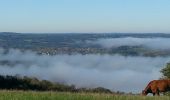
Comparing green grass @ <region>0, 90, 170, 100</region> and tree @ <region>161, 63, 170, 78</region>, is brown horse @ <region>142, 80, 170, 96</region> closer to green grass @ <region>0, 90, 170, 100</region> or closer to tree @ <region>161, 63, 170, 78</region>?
green grass @ <region>0, 90, 170, 100</region>

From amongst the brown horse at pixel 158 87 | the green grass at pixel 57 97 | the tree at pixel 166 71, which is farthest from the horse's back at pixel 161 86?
the tree at pixel 166 71

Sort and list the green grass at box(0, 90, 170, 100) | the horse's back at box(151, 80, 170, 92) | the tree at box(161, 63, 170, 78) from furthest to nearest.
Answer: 1. the tree at box(161, 63, 170, 78)
2. the horse's back at box(151, 80, 170, 92)
3. the green grass at box(0, 90, 170, 100)

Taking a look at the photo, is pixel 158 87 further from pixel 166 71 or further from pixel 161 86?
pixel 166 71

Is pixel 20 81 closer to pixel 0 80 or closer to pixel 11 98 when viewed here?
pixel 0 80

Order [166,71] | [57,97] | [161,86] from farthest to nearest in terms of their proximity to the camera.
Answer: [166,71]
[161,86]
[57,97]

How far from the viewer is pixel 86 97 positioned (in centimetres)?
2039

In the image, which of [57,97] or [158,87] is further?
[158,87]

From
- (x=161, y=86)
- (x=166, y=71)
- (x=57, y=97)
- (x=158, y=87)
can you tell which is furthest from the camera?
(x=166, y=71)

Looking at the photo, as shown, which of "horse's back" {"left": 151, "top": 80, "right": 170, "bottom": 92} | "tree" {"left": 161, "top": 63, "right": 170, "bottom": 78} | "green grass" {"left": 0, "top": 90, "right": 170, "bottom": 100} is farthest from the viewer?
"tree" {"left": 161, "top": 63, "right": 170, "bottom": 78}

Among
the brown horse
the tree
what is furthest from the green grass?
the tree

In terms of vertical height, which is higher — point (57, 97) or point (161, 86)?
point (57, 97)

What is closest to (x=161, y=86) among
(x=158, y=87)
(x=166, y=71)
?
(x=158, y=87)

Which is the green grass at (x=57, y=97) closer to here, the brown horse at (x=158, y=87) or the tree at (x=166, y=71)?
the brown horse at (x=158, y=87)

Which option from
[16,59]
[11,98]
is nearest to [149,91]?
[11,98]
